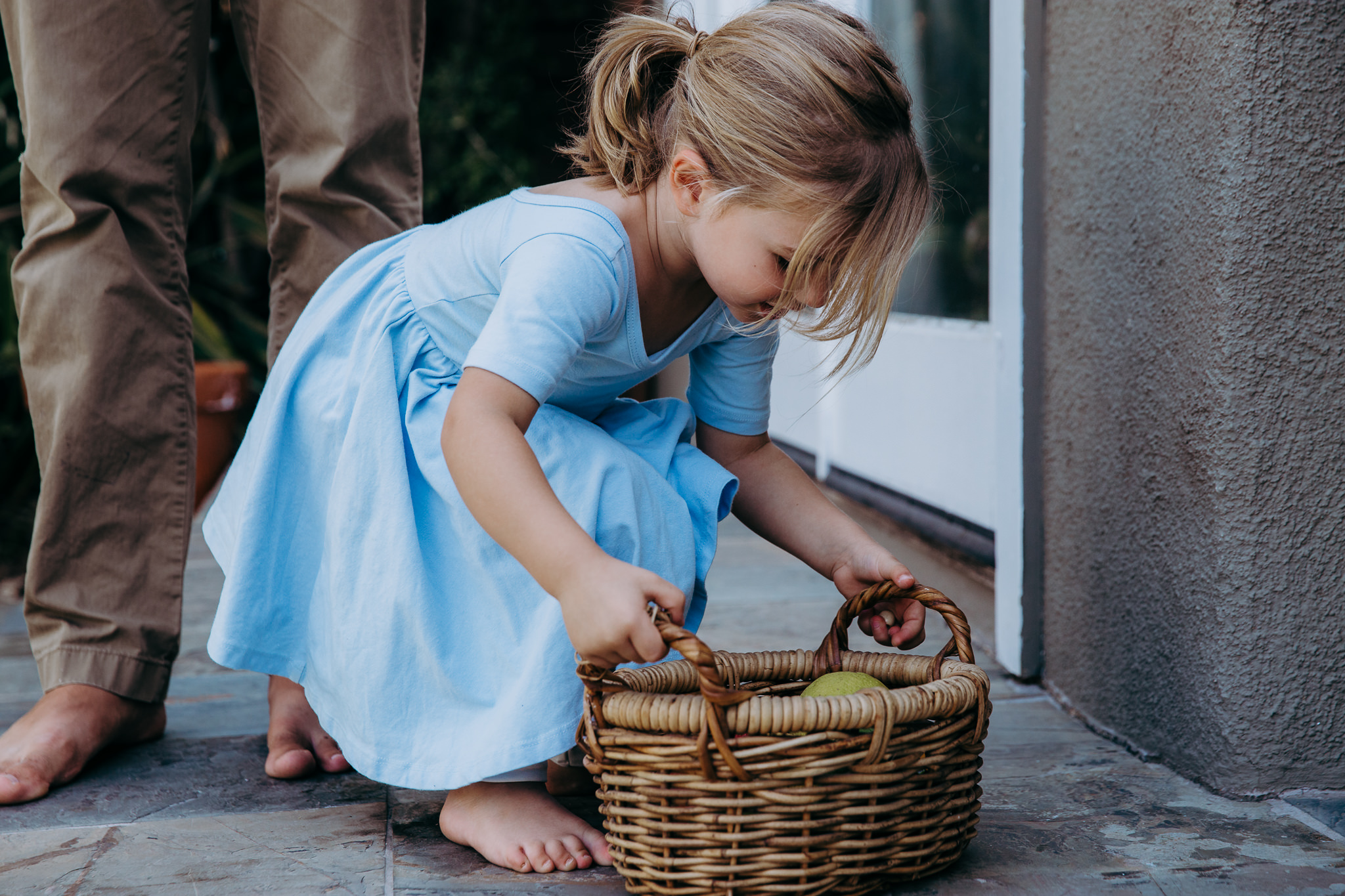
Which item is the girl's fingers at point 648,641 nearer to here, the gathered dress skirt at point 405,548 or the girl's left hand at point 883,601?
the gathered dress skirt at point 405,548

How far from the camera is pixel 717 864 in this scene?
847mm

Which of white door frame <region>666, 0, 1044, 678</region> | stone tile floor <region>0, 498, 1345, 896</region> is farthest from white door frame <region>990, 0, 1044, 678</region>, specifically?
stone tile floor <region>0, 498, 1345, 896</region>

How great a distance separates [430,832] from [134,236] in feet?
2.68

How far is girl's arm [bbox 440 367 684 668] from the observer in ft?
2.73

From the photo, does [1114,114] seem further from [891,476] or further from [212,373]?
[212,373]

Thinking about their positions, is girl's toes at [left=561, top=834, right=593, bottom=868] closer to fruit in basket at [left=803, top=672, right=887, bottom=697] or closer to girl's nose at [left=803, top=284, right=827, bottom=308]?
fruit in basket at [left=803, top=672, right=887, bottom=697]

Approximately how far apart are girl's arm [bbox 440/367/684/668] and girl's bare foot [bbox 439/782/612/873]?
0.23 meters

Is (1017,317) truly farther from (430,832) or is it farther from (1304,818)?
(430,832)

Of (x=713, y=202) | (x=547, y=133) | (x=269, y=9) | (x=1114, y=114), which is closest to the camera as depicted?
(x=713, y=202)

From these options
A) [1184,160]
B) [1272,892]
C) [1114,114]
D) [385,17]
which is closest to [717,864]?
[1272,892]

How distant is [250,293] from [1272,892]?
3.56 m

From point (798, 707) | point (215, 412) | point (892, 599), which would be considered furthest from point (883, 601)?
point (215, 412)

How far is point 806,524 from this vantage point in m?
1.21

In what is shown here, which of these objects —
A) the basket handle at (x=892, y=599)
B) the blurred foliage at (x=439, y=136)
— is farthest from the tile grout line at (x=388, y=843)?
the blurred foliage at (x=439, y=136)
